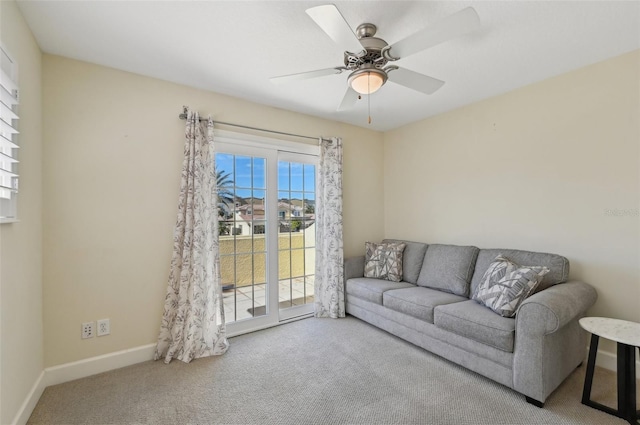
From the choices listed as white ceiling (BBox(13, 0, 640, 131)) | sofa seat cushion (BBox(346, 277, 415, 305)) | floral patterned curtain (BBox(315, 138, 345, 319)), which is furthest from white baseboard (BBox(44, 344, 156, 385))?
white ceiling (BBox(13, 0, 640, 131))

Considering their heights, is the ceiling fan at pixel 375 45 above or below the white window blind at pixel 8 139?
above

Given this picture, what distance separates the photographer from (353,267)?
3.59 metres

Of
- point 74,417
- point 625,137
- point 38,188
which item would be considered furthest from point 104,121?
point 625,137

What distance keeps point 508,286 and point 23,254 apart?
133 inches

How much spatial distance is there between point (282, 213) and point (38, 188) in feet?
6.90

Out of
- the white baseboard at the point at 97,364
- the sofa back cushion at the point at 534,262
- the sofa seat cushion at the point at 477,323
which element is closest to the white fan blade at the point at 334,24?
the sofa seat cushion at the point at 477,323

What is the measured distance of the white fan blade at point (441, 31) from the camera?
1.35m

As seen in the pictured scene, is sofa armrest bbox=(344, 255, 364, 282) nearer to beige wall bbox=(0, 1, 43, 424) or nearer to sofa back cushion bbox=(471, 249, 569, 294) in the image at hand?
sofa back cushion bbox=(471, 249, 569, 294)

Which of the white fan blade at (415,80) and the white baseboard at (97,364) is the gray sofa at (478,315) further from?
the white baseboard at (97,364)

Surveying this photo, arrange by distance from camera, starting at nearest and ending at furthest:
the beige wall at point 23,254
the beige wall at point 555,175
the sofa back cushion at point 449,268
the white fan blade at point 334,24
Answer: the white fan blade at point 334,24 → the beige wall at point 23,254 → the beige wall at point 555,175 → the sofa back cushion at point 449,268

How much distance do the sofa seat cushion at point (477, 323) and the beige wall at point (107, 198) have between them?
2.51m

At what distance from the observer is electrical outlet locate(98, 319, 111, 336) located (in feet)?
7.56

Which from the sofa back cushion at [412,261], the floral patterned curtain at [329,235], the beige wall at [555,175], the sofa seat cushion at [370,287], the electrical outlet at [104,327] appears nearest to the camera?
the beige wall at [555,175]

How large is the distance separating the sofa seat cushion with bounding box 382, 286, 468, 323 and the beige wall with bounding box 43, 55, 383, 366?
2202mm
